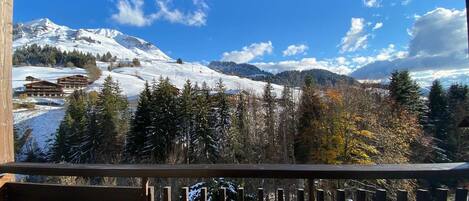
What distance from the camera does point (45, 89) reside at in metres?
52.8

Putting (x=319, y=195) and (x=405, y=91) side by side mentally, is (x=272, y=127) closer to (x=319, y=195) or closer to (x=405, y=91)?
(x=405, y=91)

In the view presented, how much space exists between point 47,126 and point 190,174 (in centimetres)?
3925

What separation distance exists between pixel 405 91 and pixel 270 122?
8.11 m

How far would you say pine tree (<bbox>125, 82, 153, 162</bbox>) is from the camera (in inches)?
985

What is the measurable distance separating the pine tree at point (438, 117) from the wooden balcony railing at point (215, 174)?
2137cm

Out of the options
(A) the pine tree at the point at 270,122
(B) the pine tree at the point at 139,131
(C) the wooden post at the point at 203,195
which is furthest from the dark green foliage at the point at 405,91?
(C) the wooden post at the point at 203,195

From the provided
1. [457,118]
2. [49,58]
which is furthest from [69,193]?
Result: [49,58]

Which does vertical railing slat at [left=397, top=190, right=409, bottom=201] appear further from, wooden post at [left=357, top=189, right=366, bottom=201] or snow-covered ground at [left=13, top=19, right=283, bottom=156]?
snow-covered ground at [left=13, top=19, right=283, bottom=156]

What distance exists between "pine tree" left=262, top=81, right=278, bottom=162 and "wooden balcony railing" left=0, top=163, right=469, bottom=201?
19705mm

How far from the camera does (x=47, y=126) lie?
3672 centimetres

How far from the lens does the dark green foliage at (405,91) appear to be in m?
22.5

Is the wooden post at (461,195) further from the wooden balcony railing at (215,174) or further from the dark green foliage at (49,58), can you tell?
the dark green foliage at (49,58)

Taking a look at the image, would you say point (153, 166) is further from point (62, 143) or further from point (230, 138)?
point (62, 143)

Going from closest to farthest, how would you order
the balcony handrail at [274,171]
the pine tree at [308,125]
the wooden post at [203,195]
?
the balcony handrail at [274,171] → the wooden post at [203,195] → the pine tree at [308,125]
